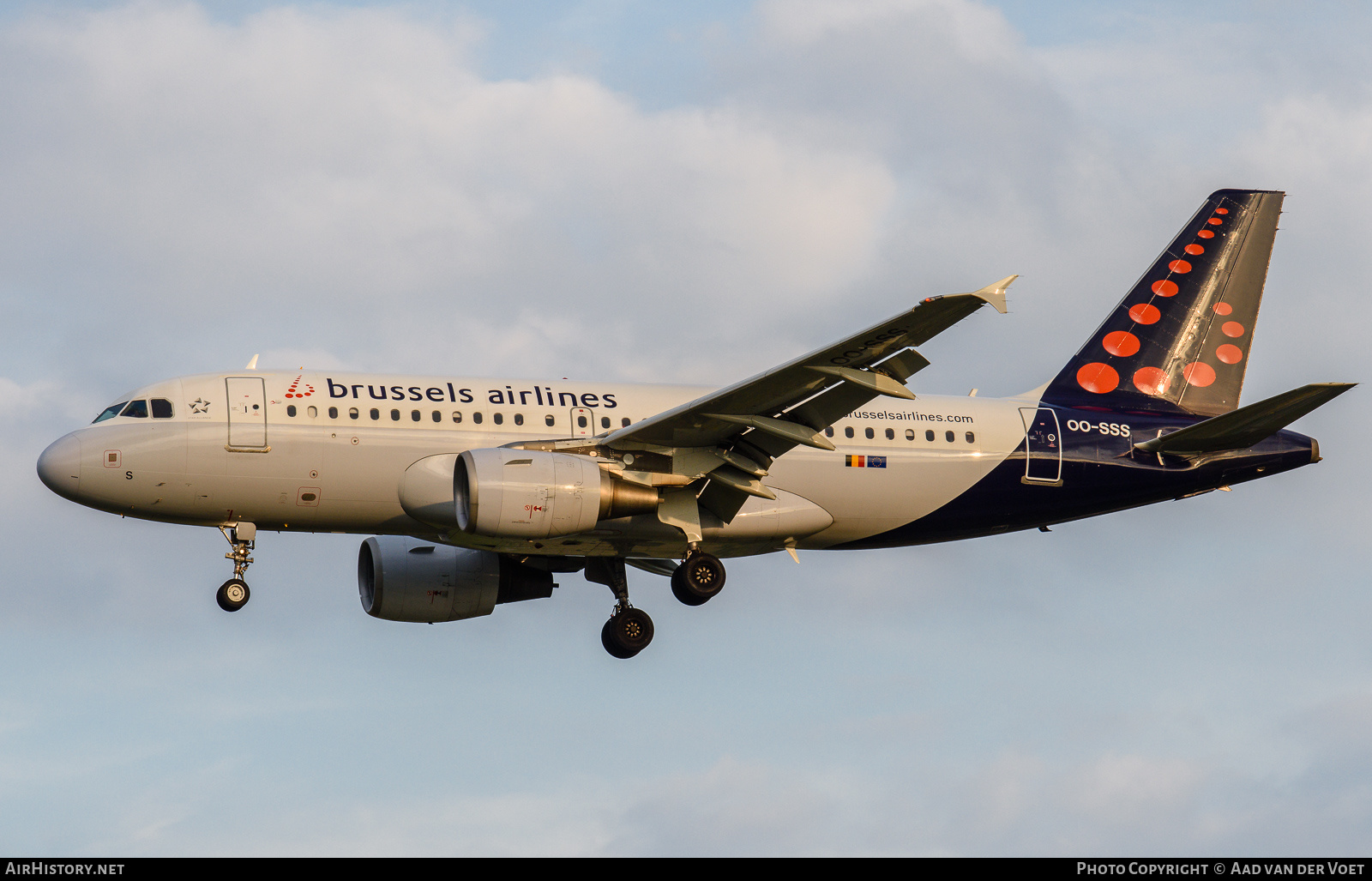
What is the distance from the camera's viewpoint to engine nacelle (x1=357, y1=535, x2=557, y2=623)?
3447 centimetres

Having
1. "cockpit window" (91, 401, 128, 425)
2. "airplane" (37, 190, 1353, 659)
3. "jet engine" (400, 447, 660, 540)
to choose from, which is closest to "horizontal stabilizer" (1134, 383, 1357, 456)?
"airplane" (37, 190, 1353, 659)

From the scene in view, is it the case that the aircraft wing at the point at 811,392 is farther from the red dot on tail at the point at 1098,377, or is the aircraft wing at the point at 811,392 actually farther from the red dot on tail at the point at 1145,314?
the red dot on tail at the point at 1145,314

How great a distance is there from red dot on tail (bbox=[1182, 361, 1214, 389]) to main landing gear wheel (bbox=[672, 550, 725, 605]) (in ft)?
37.7

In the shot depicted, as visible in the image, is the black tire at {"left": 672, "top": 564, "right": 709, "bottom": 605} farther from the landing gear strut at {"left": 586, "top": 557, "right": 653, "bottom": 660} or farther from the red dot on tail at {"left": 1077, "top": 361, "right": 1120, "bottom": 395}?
the red dot on tail at {"left": 1077, "top": 361, "right": 1120, "bottom": 395}

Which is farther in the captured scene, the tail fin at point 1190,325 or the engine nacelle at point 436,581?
the tail fin at point 1190,325

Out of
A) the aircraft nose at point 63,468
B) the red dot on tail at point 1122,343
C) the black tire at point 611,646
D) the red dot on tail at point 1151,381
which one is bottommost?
the black tire at point 611,646

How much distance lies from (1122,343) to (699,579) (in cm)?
1115

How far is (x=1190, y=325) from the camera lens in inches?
1430

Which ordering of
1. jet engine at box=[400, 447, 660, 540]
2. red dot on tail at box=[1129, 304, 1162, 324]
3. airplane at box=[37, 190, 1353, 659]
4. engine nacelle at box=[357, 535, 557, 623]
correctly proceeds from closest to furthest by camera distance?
jet engine at box=[400, 447, 660, 540], airplane at box=[37, 190, 1353, 659], engine nacelle at box=[357, 535, 557, 623], red dot on tail at box=[1129, 304, 1162, 324]

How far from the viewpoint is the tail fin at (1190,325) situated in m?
35.3

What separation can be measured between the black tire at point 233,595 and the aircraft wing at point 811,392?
23.2ft

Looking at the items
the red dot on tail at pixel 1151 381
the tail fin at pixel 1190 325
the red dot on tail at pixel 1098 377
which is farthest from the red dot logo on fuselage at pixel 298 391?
the red dot on tail at pixel 1151 381
